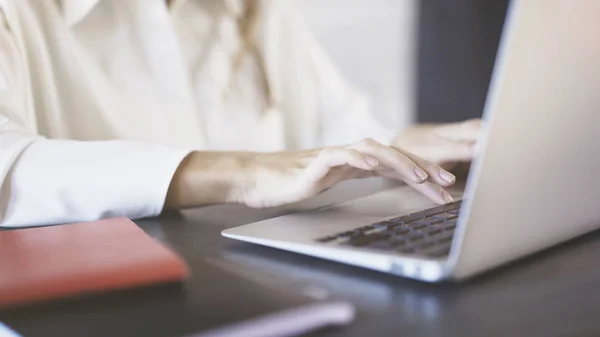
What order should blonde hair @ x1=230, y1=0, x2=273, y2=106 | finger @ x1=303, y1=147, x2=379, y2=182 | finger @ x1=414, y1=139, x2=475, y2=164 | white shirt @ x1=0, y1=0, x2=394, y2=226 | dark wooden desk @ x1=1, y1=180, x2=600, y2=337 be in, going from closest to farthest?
dark wooden desk @ x1=1, y1=180, x2=600, y2=337, finger @ x1=303, y1=147, x2=379, y2=182, white shirt @ x1=0, y1=0, x2=394, y2=226, finger @ x1=414, y1=139, x2=475, y2=164, blonde hair @ x1=230, y1=0, x2=273, y2=106

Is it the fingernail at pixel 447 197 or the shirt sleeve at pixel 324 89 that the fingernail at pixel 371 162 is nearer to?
the fingernail at pixel 447 197

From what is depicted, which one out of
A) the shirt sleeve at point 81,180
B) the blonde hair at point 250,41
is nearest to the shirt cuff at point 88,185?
the shirt sleeve at point 81,180

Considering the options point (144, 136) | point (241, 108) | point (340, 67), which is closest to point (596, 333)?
point (144, 136)

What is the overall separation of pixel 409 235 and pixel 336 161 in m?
0.16

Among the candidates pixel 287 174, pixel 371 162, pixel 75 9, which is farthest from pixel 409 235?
pixel 75 9

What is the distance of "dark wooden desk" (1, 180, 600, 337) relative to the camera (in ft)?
1.21

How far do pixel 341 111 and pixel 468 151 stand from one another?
0.68m

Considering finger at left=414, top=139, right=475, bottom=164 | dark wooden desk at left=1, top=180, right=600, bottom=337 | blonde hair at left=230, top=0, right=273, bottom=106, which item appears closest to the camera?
dark wooden desk at left=1, top=180, right=600, bottom=337

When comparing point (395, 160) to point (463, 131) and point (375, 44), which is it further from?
point (375, 44)

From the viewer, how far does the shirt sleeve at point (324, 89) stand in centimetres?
150

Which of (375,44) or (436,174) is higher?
(436,174)

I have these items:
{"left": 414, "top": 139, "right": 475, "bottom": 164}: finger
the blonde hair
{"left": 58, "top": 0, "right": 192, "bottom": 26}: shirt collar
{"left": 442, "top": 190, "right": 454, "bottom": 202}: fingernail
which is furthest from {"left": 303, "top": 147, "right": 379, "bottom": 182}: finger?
the blonde hair

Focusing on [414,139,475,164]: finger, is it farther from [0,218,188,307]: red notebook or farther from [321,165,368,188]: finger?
[0,218,188,307]: red notebook

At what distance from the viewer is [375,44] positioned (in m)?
2.20
